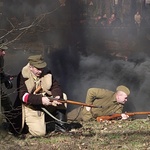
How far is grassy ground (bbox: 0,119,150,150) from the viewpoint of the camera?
5469 millimetres

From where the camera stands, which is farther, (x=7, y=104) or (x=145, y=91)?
(x=145, y=91)

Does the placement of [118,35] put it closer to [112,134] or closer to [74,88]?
[74,88]

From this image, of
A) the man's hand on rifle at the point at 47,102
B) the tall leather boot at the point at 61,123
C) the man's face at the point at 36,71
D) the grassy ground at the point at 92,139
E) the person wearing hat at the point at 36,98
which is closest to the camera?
the grassy ground at the point at 92,139

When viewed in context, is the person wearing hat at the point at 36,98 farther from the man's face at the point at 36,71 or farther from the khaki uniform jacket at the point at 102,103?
the khaki uniform jacket at the point at 102,103

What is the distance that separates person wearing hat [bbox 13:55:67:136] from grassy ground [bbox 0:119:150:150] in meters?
0.23

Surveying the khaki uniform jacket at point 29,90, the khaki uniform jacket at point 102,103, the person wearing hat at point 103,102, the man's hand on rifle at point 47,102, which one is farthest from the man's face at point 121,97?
the man's hand on rifle at point 47,102

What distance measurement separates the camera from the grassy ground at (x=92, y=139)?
17.9ft

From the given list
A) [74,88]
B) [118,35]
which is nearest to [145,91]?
[74,88]

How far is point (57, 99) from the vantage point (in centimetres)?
596

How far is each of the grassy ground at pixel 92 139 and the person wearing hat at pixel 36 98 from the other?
0.23 m

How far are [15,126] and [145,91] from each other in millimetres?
5273

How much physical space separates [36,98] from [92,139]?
1.08 metres

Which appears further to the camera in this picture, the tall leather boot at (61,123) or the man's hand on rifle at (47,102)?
the tall leather boot at (61,123)

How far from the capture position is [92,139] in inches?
227
